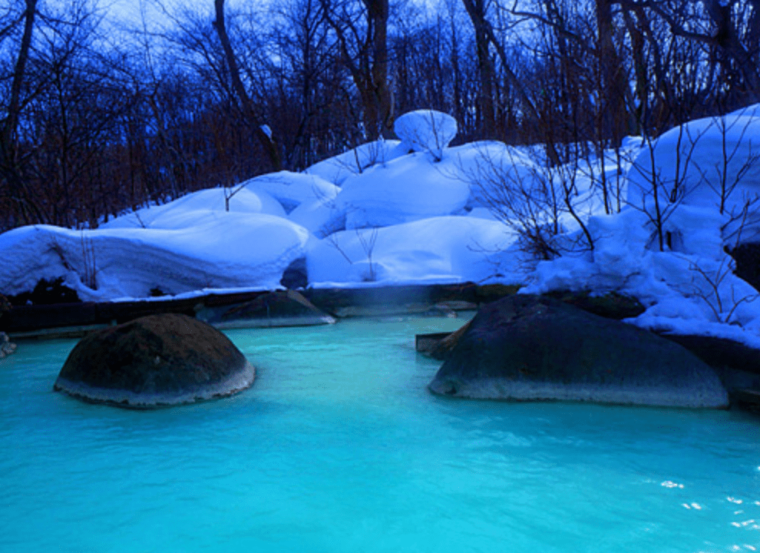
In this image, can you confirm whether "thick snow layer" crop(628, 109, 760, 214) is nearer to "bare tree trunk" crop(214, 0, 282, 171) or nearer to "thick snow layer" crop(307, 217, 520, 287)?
"thick snow layer" crop(307, 217, 520, 287)

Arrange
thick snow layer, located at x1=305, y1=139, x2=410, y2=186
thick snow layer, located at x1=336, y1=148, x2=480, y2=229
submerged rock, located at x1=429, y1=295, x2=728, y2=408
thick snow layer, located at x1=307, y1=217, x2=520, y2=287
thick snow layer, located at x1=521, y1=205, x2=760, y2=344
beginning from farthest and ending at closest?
thick snow layer, located at x1=305, y1=139, x2=410, y2=186 → thick snow layer, located at x1=336, y1=148, x2=480, y2=229 → thick snow layer, located at x1=307, y1=217, x2=520, y2=287 → thick snow layer, located at x1=521, y1=205, x2=760, y2=344 → submerged rock, located at x1=429, y1=295, x2=728, y2=408

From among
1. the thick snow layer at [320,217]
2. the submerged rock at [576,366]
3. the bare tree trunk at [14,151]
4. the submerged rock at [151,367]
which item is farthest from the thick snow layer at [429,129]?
the submerged rock at [151,367]

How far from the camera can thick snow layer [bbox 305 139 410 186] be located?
11977 millimetres

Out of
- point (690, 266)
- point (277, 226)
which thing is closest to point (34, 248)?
point (277, 226)

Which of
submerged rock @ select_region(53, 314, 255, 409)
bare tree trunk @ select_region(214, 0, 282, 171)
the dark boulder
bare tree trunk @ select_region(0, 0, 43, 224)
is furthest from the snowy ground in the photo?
submerged rock @ select_region(53, 314, 255, 409)

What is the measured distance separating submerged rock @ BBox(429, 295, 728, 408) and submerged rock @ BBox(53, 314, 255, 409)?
1333 millimetres

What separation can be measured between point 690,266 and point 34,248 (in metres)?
6.38

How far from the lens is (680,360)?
11.2ft

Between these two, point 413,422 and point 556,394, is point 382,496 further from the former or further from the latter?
point 556,394

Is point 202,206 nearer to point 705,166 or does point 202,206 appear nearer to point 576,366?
point 705,166

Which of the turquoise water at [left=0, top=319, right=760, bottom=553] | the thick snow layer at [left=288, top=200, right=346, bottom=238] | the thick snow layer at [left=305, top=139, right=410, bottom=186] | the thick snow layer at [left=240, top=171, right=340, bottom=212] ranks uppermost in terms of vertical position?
the thick snow layer at [left=305, top=139, right=410, bottom=186]

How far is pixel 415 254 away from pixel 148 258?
3.22 meters

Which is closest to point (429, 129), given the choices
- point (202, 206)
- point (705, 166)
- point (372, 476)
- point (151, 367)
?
point (202, 206)

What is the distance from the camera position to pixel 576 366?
11.5 ft
